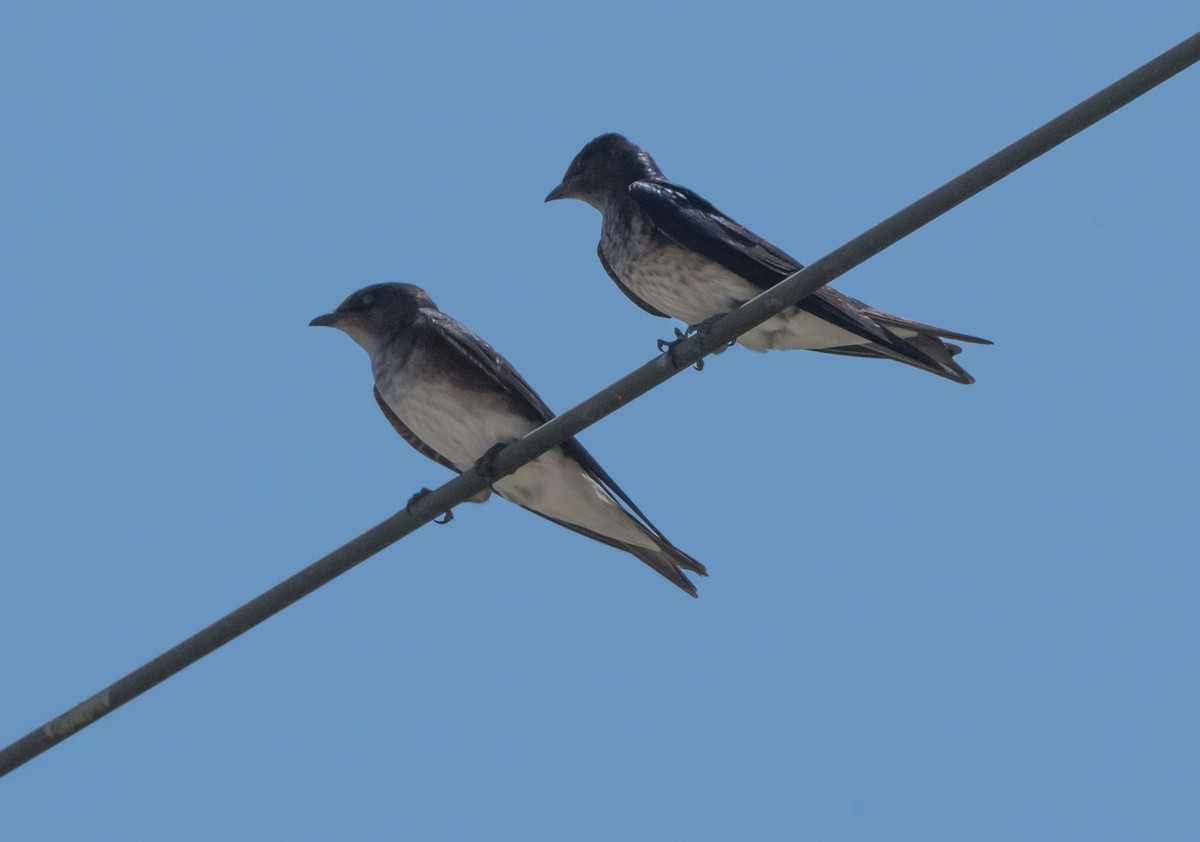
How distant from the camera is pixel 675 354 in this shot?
20.0 feet

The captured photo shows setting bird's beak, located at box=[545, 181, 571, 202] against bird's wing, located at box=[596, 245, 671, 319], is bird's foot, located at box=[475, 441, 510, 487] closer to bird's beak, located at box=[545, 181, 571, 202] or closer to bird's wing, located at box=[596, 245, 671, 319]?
bird's wing, located at box=[596, 245, 671, 319]

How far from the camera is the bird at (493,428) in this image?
761 centimetres

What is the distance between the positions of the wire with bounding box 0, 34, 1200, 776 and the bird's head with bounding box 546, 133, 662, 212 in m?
3.64

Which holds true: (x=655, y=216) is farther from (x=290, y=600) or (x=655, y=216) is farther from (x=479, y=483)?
(x=290, y=600)

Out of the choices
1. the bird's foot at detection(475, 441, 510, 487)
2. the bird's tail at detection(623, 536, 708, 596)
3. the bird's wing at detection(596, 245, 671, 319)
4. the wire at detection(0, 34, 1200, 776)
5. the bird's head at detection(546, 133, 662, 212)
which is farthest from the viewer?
the bird's head at detection(546, 133, 662, 212)

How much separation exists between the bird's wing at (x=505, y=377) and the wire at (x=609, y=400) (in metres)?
1.74

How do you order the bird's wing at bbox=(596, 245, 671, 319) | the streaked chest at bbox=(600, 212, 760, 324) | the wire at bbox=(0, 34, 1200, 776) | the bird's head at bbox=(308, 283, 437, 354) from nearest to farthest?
the wire at bbox=(0, 34, 1200, 776) → the streaked chest at bbox=(600, 212, 760, 324) → the bird's head at bbox=(308, 283, 437, 354) → the bird's wing at bbox=(596, 245, 671, 319)

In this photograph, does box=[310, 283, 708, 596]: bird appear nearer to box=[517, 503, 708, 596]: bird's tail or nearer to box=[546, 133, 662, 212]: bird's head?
box=[517, 503, 708, 596]: bird's tail

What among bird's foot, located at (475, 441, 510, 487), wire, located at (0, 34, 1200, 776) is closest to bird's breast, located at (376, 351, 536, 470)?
bird's foot, located at (475, 441, 510, 487)

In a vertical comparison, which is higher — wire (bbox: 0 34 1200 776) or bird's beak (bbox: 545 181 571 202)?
bird's beak (bbox: 545 181 571 202)

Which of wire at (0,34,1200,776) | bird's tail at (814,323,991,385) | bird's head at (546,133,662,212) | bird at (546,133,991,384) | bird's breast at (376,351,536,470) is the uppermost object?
bird's head at (546,133,662,212)

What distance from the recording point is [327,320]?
8.69 m

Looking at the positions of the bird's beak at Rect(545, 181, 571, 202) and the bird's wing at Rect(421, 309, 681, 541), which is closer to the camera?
the bird's wing at Rect(421, 309, 681, 541)

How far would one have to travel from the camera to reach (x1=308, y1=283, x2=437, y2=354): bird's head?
830 cm
